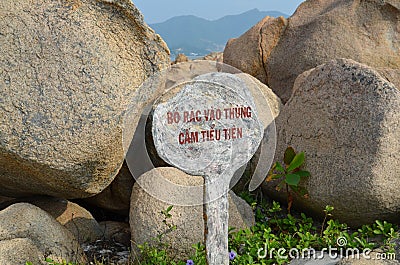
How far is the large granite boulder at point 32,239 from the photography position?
3.81 meters

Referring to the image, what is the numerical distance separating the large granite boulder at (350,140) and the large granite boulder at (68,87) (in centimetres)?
144

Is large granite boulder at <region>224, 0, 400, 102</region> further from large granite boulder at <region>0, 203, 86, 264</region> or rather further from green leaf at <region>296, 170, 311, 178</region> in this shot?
large granite boulder at <region>0, 203, 86, 264</region>

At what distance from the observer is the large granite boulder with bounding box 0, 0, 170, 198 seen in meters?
3.81

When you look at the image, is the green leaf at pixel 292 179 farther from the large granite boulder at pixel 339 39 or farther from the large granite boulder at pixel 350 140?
the large granite boulder at pixel 339 39

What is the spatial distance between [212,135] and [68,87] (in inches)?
46.3

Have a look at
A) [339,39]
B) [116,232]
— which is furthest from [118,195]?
[339,39]

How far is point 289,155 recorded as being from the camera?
470 cm

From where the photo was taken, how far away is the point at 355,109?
4.39 meters

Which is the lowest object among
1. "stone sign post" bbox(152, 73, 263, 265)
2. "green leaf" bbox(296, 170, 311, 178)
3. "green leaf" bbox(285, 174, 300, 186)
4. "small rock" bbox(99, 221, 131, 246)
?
"small rock" bbox(99, 221, 131, 246)

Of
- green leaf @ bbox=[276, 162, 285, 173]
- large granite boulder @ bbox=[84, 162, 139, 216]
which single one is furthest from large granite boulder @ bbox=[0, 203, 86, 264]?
green leaf @ bbox=[276, 162, 285, 173]

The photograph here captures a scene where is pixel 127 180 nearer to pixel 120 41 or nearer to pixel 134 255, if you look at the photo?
pixel 134 255

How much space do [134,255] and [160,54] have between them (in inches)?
60.4

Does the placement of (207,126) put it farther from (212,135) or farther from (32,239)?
(32,239)

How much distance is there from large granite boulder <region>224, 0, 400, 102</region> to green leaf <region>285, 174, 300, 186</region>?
221 centimetres
